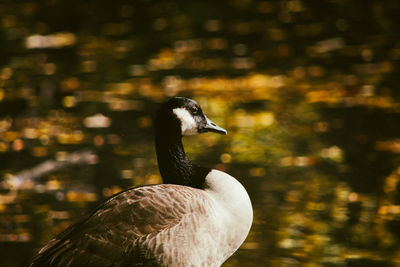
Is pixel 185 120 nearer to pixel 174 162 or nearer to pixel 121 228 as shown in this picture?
pixel 174 162

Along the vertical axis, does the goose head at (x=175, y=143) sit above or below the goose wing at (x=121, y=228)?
above

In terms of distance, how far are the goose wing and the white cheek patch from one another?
18.7 inches

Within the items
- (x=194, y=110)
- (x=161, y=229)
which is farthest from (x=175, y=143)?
(x=161, y=229)

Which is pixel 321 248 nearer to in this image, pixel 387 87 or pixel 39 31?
pixel 387 87

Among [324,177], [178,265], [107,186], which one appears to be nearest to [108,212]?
[178,265]

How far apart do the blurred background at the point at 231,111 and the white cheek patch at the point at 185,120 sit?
3.22 feet

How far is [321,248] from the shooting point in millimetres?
4059

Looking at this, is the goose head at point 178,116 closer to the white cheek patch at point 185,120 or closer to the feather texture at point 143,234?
the white cheek patch at point 185,120

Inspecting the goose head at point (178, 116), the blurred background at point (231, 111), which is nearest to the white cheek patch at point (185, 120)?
the goose head at point (178, 116)

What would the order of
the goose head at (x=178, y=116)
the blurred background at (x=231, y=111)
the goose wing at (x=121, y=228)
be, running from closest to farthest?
the goose wing at (x=121, y=228)
the goose head at (x=178, y=116)
the blurred background at (x=231, y=111)

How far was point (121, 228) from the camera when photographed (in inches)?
119

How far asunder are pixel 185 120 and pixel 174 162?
0.86 feet

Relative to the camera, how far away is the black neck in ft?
11.6

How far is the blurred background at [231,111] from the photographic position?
454cm
